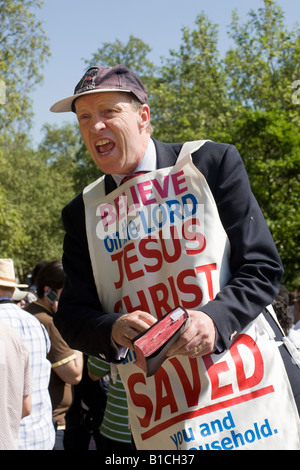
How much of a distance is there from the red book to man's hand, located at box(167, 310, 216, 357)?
34mm

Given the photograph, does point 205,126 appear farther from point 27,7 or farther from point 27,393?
point 27,393

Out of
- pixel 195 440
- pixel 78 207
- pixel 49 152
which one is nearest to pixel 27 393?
pixel 78 207

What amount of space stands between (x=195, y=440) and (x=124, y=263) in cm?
58

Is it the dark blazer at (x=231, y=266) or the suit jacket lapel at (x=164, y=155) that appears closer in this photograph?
the dark blazer at (x=231, y=266)

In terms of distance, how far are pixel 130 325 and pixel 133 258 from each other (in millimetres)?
271

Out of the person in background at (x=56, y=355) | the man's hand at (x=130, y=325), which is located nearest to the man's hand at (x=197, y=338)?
the man's hand at (x=130, y=325)

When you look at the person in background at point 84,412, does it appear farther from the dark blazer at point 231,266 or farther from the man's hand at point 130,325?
the man's hand at point 130,325

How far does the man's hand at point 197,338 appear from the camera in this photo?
5.91 ft

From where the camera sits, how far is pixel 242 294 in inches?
77.2

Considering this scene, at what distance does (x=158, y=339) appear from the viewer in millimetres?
1740

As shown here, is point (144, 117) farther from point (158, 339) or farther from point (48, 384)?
point (48, 384)

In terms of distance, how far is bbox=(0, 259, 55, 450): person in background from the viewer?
437cm

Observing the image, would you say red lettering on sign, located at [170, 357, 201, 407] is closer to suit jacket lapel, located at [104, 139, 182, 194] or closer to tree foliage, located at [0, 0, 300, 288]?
suit jacket lapel, located at [104, 139, 182, 194]

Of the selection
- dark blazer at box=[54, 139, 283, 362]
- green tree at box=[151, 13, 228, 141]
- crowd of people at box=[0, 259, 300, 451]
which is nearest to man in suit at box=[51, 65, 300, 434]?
dark blazer at box=[54, 139, 283, 362]
